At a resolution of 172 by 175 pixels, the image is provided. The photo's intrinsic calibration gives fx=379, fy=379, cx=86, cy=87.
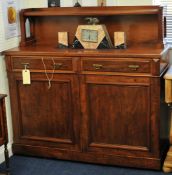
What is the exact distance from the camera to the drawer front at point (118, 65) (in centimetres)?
278

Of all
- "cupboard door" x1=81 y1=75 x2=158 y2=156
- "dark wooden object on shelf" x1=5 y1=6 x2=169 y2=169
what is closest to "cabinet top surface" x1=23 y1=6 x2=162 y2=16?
"dark wooden object on shelf" x1=5 y1=6 x2=169 y2=169

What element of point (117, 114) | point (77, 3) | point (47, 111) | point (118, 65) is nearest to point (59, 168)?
point (47, 111)

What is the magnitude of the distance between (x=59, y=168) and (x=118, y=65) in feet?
3.19

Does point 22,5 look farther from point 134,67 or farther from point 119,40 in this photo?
point 134,67

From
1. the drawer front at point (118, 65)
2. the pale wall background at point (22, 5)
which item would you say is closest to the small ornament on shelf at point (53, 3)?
the pale wall background at point (22, 5)

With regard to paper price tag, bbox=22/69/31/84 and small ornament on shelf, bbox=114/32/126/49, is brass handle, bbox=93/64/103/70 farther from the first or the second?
paper price tag, bbox=22/69/31/84

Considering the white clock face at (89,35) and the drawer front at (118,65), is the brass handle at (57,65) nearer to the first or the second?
the drawer front at (118,65)

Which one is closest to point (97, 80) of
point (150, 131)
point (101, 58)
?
point (101, 58)

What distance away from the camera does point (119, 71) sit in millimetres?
2850

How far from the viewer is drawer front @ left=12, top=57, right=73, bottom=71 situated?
299 centimetres

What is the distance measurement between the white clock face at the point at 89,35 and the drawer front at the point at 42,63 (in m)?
0.28

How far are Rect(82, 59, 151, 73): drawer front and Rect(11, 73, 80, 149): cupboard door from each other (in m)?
0.17

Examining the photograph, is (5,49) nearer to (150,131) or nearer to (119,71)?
(119,71)

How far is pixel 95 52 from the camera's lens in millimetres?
2926
